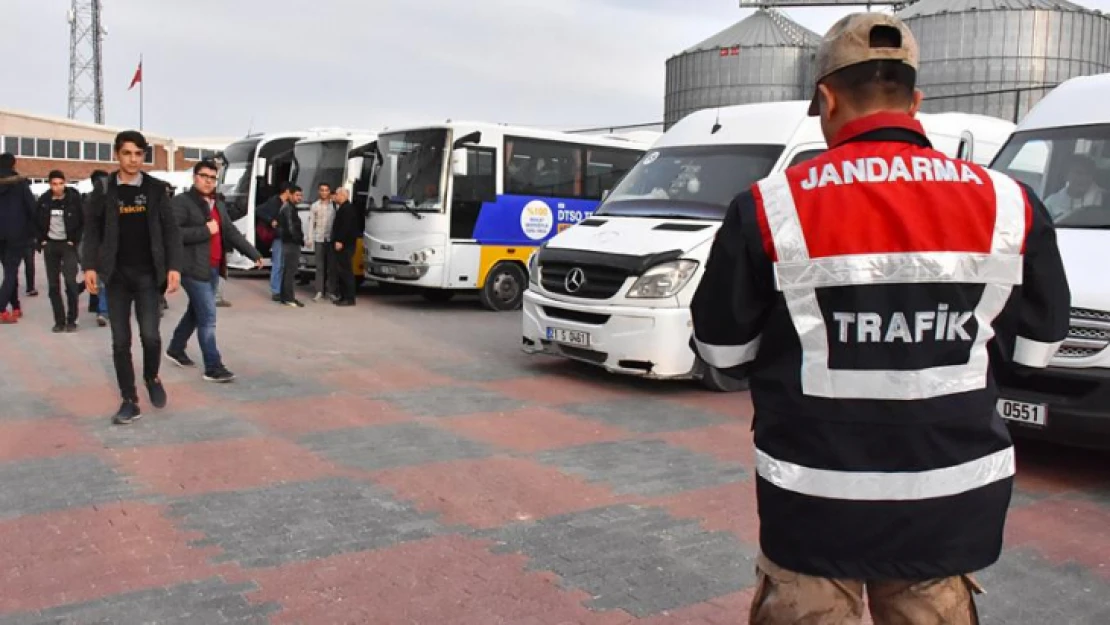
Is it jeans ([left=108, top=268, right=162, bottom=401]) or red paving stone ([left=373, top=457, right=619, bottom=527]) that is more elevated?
jeans ([left=108, top=268, right=162, bottom=401])

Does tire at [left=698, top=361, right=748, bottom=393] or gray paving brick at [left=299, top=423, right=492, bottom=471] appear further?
tire at [left=698, top=361, right=748, bottom=393]

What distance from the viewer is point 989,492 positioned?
6.90 feet

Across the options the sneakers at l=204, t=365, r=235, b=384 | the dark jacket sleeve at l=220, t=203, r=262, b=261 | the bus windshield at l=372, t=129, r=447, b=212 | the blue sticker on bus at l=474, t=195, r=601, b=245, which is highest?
the bus windshield at l=372, t=129, r=447, b=212

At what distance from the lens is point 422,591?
4.01 meters

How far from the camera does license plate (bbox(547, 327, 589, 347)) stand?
8484mm

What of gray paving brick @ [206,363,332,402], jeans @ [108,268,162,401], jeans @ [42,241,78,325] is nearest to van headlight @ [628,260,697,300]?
gray paving brick @ [206,363,332,402]

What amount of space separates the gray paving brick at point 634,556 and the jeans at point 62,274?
847 cm

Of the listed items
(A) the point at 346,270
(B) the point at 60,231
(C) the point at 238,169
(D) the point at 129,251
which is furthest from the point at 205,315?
(C) the point at 238,169

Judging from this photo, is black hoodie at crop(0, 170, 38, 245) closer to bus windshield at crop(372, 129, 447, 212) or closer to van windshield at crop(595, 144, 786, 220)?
bus windshield at crop(372, 129, 447, 212)

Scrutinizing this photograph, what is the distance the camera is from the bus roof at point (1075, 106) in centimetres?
691

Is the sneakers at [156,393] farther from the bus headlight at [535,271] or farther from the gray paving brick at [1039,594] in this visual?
the gray paving brick at [1039,594]

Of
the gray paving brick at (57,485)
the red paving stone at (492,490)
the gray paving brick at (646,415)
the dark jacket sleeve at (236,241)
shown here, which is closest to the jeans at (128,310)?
the gray paving brick at (57,485)

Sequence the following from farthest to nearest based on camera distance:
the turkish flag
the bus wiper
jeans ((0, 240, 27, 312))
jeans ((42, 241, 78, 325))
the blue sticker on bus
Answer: the turkish flag, the blue sticker on bus, the bus wiper, jeans ((0, 240, 27, 312)), jeans ((42, 241, 78, 325))

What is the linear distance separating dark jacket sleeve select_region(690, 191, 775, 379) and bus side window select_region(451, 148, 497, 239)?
1235 cm
